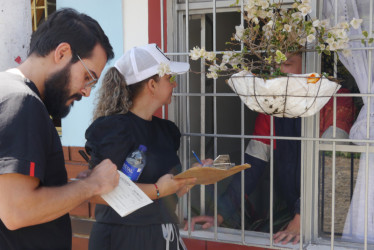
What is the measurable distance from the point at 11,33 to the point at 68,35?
514mm

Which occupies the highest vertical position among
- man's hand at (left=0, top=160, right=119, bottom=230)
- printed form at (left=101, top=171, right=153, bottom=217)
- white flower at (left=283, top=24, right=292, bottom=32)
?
white flower at (left=283, top=24, right=292, bottom=32)

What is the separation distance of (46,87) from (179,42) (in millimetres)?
1402

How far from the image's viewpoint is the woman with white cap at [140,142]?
6.87 feet

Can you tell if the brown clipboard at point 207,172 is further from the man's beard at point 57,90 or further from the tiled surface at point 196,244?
the tiled surface at point 196,244

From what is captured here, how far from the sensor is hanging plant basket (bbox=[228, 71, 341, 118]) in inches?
74.7

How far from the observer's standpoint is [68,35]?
1613 mm

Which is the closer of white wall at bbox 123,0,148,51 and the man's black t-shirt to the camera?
→ the man's black t-shirt

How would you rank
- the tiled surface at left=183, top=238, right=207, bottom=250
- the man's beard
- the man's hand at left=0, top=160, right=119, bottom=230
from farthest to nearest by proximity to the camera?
1. the tiled surface at left=183, top=238, right=207, bottom=250
2. the man's beard
3. the man's hand at left=0, top=160, right=119, bottom=230

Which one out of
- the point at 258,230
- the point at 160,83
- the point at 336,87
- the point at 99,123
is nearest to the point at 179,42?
the point at 160,83

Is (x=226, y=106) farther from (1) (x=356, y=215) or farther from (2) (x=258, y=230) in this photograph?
(1) (x=356, y=215)

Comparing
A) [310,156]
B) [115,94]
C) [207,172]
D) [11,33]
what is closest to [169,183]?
[207,172]

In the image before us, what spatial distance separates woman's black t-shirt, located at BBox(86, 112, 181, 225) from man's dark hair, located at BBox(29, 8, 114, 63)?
0.52m

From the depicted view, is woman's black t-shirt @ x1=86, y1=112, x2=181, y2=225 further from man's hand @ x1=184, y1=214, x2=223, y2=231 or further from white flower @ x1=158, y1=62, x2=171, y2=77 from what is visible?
man's hand @ x1=184, y1=214, x2=223, y2=231

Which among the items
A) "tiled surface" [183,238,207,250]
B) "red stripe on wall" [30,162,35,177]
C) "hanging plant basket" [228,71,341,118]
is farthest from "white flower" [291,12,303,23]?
"tiled surface" [183,238,207,250]
